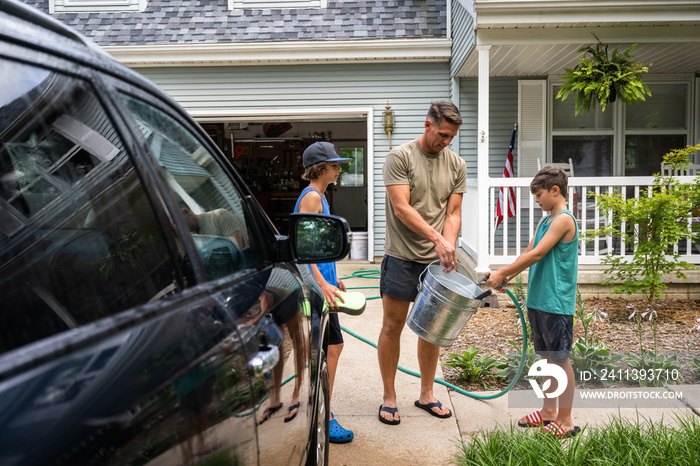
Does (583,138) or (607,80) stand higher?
(607,80)

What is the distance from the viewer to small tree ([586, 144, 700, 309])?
613cm

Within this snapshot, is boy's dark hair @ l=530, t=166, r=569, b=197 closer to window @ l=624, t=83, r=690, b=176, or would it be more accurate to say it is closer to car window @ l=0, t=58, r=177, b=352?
car window @ l=0, t=58, r=177, b=352

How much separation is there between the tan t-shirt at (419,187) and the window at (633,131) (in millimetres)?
6277

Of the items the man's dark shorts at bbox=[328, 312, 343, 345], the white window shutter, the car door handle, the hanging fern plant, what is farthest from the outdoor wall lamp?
the car door handle

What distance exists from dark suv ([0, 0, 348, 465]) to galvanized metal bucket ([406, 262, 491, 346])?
1.59 metres

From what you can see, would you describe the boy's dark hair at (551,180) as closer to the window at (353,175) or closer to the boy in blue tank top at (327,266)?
the boy in blue tank top at (327,266)

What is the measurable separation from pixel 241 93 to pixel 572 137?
538cm

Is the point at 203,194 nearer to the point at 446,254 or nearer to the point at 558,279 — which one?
the point at 446,254

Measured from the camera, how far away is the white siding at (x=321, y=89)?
9734 millimetres

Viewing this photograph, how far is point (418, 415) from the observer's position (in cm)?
374

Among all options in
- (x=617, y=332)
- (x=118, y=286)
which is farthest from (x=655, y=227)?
(x=118, y=286)

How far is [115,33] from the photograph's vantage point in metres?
9.95

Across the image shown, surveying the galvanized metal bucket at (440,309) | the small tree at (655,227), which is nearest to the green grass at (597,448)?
the galvanized metal bucket at (440,309)

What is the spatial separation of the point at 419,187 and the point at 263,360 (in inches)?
94.0
